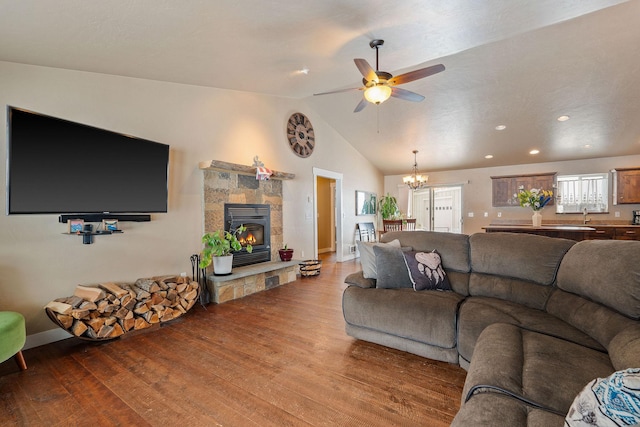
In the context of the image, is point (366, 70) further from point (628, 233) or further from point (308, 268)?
point (628, 233)

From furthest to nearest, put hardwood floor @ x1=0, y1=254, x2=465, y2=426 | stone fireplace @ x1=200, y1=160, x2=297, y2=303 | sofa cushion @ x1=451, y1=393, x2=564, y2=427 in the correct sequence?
stone fireplace @ x1=200, y1=160, x2=297, y2=303, hardwood floor @ x1=0, y1=254, x2=465, y2=426, sofa cushion @ x1=451, y1=393, x2=564, y2=427

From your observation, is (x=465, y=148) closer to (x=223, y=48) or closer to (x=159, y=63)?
(x=223, y=48)

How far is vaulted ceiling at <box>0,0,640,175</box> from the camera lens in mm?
2146

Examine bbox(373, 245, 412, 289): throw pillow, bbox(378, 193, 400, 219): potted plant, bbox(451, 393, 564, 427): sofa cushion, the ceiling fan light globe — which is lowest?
bbox(451, 393, 564, 427): sofa cushion

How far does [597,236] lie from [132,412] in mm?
7777

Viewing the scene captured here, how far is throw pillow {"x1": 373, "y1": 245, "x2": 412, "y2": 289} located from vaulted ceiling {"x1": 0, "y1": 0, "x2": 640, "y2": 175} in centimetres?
211

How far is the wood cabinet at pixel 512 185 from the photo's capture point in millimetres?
6887

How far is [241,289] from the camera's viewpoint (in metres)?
4.06

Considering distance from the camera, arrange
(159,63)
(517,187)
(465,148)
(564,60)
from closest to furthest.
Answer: (159,63) → (564,60) → (465,148) → (517,187)

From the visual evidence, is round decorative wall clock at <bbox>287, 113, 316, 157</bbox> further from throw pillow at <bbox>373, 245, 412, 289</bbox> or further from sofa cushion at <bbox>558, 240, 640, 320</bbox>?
sofa cushion at <bbox>558, 240, 640, 320</bbox>

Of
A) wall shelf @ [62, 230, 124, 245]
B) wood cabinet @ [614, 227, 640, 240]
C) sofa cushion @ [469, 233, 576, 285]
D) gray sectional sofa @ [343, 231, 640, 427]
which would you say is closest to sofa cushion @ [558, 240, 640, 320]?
gray sectional sofa @ [343, 231, 640, 427]

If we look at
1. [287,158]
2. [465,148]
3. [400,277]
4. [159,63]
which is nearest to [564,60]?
[465,148]

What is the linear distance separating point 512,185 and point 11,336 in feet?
29.6

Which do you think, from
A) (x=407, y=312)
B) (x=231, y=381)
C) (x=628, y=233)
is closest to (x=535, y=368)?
(x=407, y=312)
